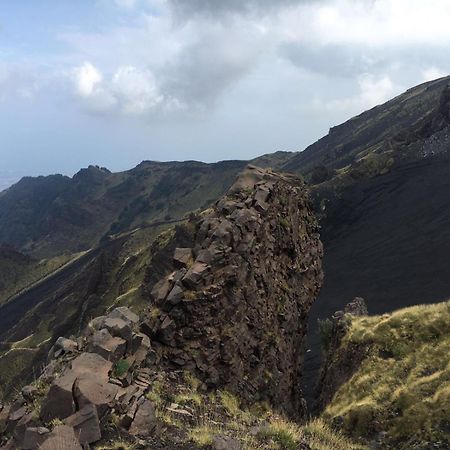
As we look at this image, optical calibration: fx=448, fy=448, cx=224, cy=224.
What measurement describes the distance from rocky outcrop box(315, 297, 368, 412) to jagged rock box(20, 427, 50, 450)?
68.8 ft

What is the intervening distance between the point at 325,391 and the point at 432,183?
A: 239ft

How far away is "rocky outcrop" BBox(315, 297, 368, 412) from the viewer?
2866 cm

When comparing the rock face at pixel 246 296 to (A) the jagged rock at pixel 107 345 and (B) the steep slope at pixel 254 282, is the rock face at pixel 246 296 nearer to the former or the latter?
(B) the steep slope at pixel 254 282

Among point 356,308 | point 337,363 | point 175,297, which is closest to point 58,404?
point 175,297

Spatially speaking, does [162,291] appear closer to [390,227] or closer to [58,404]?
[58,404]

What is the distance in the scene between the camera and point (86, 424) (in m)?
11.6

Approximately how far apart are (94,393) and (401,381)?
1719cm

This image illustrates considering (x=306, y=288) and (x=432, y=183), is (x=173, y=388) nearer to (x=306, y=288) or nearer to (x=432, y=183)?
(x=306, y=288)

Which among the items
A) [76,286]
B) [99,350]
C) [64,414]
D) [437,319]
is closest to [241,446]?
[64,414]

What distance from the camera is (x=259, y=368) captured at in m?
24.5

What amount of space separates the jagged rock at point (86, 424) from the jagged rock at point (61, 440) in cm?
36

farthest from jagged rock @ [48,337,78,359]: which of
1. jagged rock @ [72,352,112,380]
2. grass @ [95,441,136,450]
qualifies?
grass @ [95,441,136,450]

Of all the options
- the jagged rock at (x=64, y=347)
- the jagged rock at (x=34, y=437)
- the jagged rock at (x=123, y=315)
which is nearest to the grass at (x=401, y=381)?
the jagged rock at (x=123, y=315)

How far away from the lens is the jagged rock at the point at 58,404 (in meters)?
12.2
